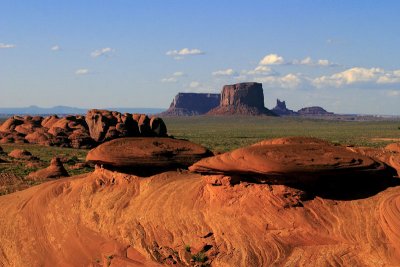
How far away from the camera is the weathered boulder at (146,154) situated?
20.7 meters

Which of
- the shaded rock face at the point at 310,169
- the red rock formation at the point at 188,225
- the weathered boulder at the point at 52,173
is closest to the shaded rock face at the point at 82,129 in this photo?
the weathered boulder at the point at 52,173

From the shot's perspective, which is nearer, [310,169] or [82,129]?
[310,169]

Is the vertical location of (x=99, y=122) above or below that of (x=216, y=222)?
below

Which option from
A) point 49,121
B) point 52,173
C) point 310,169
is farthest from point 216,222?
point 49,121

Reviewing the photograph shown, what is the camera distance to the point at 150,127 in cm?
8344

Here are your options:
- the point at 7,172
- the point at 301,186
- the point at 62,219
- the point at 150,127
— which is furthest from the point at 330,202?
the point at 150,127

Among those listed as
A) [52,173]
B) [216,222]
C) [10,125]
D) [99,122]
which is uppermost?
[216,222]

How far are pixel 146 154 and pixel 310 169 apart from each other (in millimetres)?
7152

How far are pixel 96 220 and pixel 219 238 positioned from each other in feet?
17.9

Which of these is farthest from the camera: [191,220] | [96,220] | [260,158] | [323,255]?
[96,220]

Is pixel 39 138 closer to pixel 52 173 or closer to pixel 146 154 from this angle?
pixel 52 173

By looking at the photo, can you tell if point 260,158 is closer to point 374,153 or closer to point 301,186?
point 301,186

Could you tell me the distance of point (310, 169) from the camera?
15625 millimetres

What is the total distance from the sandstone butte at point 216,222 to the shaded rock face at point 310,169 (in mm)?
56
